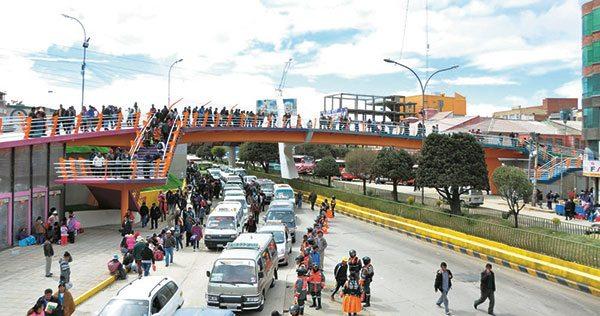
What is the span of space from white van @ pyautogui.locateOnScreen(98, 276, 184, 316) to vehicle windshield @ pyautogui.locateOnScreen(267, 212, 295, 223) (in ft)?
46.9

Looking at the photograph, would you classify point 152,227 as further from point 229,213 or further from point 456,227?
point 456,227

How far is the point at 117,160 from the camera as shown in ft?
87.8

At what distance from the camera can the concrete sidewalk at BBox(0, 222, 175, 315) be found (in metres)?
15.5

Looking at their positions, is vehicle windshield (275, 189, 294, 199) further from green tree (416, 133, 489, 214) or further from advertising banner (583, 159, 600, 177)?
advertising banner (583, 159, 600, 177)

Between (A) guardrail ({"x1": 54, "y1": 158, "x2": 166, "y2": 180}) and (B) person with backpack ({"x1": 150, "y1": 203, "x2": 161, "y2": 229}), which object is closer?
(A) guardrail ({"x1": 54, "y1": 158, "x2": 166, "y2": 180})

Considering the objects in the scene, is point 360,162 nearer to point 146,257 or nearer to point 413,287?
point 413,287

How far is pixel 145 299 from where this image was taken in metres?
11.6

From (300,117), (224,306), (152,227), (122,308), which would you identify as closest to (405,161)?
(300,117)

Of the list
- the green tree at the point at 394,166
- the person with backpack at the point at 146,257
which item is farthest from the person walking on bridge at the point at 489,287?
the green tree at the point at 394,166

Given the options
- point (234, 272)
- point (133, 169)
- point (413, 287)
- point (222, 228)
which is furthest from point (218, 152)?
point (234, 272)

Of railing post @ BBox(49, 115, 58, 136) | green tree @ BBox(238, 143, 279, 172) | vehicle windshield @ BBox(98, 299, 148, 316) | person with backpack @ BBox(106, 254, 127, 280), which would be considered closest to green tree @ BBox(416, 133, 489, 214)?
person with backpack @ BBox(106, 254, 127, 280)

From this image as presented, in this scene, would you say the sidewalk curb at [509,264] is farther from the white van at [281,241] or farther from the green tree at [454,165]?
the white van at [281,241]

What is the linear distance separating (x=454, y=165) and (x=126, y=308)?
25313mm

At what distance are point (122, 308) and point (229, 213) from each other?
13538 millimetres
